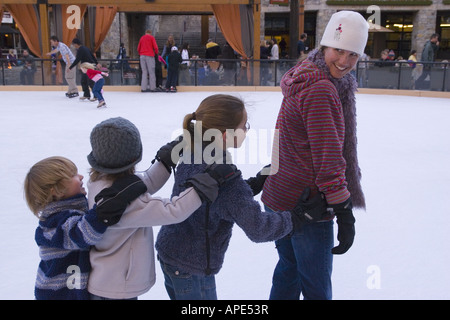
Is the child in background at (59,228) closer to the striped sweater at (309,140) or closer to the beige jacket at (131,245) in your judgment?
the beige jacket at (131,245)

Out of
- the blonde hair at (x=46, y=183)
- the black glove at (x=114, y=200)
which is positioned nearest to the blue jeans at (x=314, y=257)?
the black glove at (x=114, y=200)

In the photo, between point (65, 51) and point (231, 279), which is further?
point (65, 51)

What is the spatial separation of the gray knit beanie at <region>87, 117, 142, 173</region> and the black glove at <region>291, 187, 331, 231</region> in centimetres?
49

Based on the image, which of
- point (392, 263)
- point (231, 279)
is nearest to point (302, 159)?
point (231, 279)

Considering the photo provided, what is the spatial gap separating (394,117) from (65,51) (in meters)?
6.35

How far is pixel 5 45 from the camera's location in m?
25.6

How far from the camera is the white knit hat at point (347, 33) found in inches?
61.2

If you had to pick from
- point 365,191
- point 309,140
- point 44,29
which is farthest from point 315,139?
point 44,29

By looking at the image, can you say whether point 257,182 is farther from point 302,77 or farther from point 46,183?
point 46,183

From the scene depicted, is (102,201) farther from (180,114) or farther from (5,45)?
(5,45)

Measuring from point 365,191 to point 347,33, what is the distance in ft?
8.34

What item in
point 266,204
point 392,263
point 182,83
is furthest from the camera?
point 182,83

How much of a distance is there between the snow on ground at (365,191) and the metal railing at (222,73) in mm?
2427

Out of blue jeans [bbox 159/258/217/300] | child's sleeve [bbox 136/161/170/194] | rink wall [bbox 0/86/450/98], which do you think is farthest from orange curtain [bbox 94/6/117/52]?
blue jeans [bbox 159/258/217/300]
